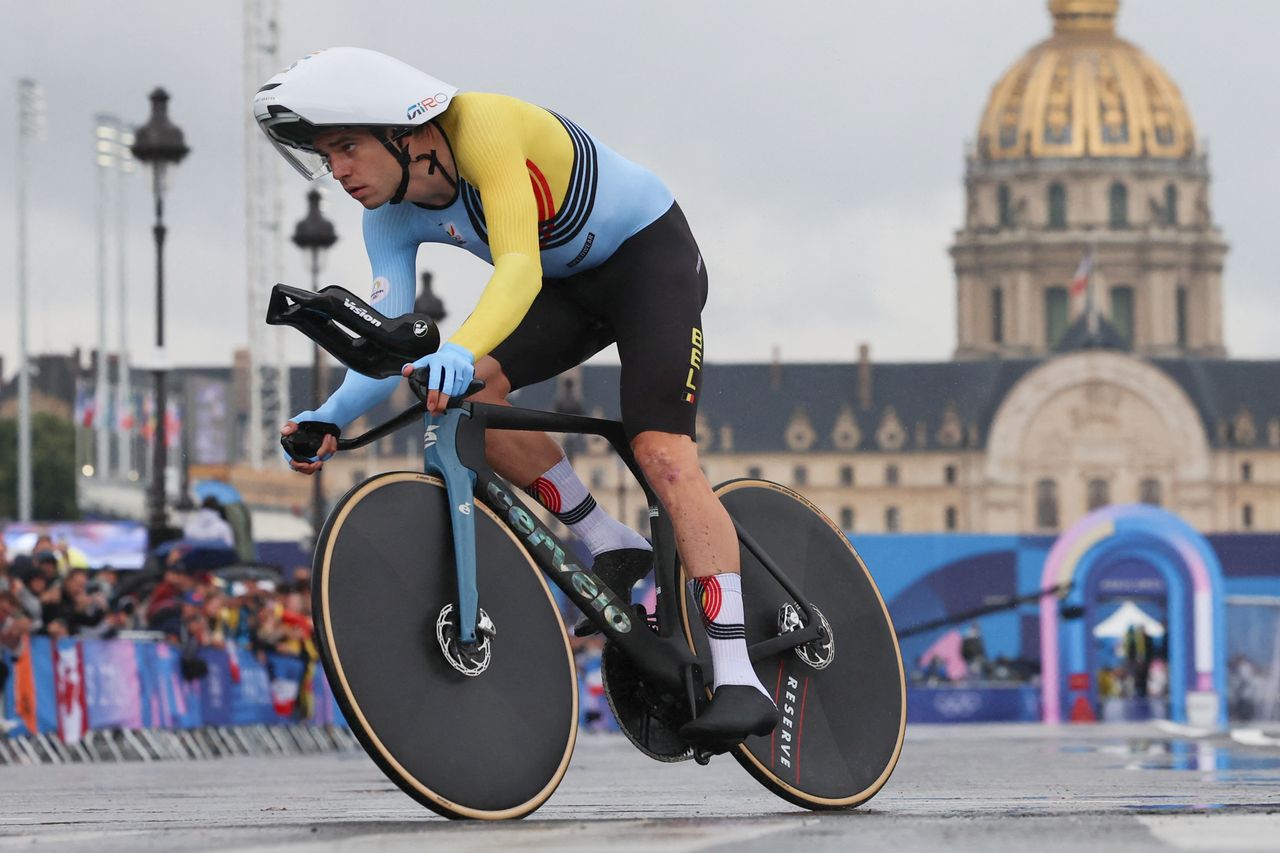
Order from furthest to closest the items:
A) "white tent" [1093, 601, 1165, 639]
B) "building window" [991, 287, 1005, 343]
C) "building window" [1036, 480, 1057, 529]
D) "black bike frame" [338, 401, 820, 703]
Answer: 1. "building window" [991, 287, 1005, 343]
2. "building window" [1036, 480, 1057, 529]
3. "white tent" [1093, 601, 1165, 639]
4. "black bike frame" [338, 401, 820, 703]

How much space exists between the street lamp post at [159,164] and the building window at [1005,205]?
485 ft

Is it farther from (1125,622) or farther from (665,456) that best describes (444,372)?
(1125,622)

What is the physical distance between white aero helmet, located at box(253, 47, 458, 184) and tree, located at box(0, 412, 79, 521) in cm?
9409

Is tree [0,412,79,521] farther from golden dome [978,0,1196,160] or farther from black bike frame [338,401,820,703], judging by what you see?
black bike frame [338,401,820,703]

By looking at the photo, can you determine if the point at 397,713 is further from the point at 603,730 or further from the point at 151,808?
the point at 603,730

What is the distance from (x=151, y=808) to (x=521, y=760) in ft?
4.51

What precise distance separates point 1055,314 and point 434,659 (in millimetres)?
160633

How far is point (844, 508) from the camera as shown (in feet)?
499

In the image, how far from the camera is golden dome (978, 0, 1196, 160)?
549 feet

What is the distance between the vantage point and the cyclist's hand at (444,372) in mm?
5094

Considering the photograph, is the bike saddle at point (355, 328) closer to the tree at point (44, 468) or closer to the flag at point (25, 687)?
the flag at point (25, 687)

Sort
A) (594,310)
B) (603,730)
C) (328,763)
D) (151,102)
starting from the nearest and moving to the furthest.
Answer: (594,310), (328,763), (151,102), (603,730)

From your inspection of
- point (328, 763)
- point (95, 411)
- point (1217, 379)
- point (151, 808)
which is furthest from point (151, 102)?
point (1217, 379)

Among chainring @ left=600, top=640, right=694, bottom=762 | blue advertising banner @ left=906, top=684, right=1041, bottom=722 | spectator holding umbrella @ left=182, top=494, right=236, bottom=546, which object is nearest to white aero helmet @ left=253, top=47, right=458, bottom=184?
chainring @ left=600, top=640, right=694, bottom=762
